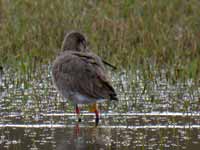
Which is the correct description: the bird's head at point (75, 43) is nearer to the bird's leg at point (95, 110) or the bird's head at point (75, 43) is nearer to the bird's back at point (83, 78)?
the bird's back at point (83, 78)

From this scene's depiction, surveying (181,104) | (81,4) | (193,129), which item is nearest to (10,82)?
(181,104)

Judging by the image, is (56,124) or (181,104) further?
(181,104)

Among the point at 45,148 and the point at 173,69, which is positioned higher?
the point at 173,69

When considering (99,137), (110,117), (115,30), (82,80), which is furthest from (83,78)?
(115,30)

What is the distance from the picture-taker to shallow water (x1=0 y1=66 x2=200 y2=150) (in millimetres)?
7393

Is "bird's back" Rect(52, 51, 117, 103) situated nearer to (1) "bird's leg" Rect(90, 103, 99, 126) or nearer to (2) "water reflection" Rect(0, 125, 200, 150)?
(1) "bird's leg" Rect(90, 103, 99, 126)

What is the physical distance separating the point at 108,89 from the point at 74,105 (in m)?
0.52

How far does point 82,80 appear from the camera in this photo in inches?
329

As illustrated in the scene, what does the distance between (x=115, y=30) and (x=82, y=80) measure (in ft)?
13.7

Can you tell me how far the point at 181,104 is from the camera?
8.87 m

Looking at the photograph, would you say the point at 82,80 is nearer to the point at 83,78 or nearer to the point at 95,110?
the point at 83,78

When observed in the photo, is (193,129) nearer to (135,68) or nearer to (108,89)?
(108,89)

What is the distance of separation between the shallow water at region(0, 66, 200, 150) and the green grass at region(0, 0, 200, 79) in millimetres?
570

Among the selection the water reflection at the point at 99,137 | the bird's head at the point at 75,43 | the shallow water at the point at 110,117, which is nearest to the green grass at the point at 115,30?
the shallow water at the point at 110,117
